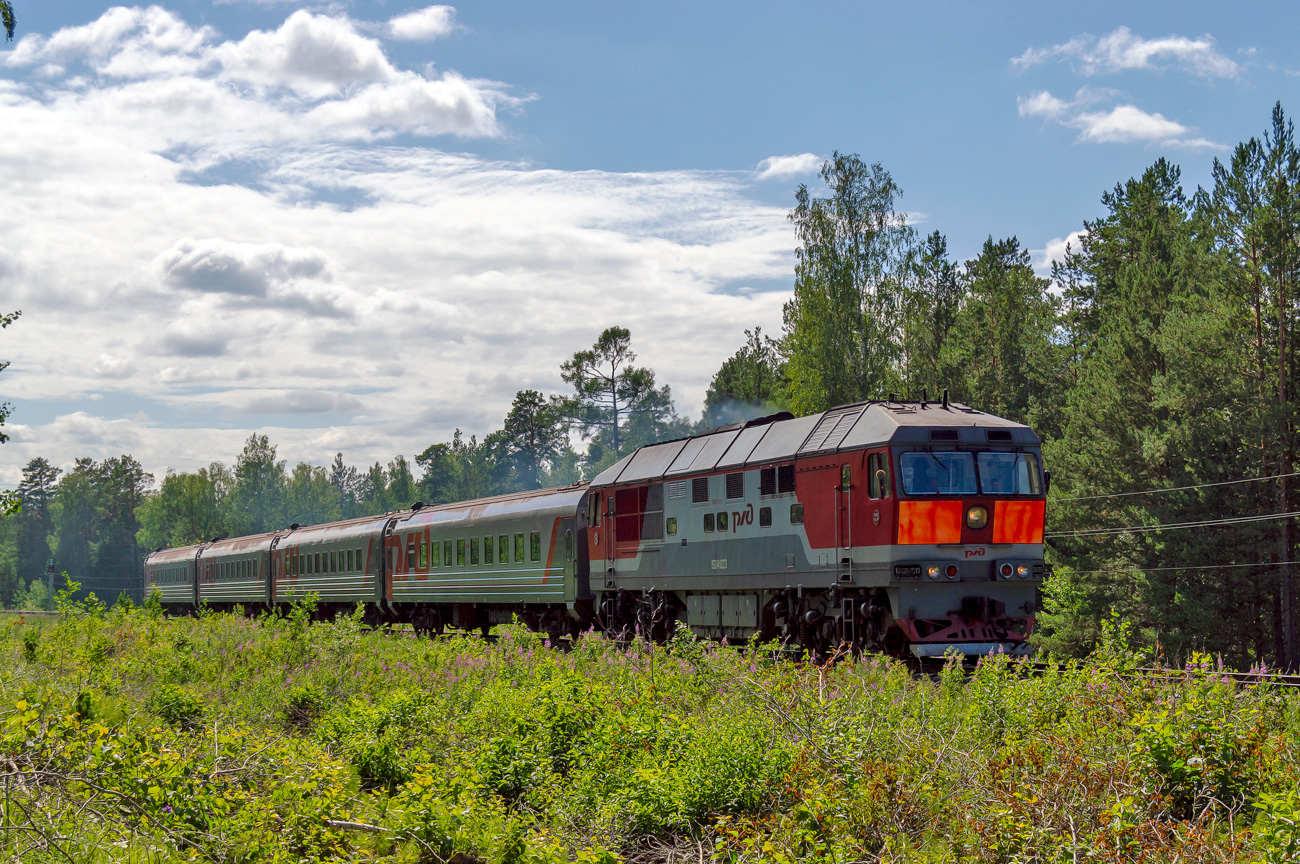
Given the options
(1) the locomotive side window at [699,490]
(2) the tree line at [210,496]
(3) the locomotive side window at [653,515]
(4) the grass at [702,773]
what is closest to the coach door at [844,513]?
(4) the grass at [702,773]

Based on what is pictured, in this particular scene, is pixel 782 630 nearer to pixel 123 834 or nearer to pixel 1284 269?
pixel 123 834

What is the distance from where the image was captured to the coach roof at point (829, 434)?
17172 millimetres

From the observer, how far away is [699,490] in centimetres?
2114

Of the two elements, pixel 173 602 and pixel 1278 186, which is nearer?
pixel 1278 186

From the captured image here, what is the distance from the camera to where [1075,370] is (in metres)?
51.3

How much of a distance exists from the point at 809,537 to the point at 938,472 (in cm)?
239

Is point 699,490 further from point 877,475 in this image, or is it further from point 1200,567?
point 1200,567

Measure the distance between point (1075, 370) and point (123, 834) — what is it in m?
48.7

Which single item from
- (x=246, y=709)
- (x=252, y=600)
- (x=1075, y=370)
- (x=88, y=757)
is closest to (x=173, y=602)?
(x=252, y=600)

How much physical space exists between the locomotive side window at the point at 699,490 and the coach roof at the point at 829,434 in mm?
187

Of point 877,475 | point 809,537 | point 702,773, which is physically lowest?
point 702,773

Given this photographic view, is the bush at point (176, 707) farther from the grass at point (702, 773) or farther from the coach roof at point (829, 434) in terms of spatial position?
the coach roof at point (829, 434)

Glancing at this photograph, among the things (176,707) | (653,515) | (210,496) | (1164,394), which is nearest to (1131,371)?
(1164,394)

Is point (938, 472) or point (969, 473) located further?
point (969, 473)
